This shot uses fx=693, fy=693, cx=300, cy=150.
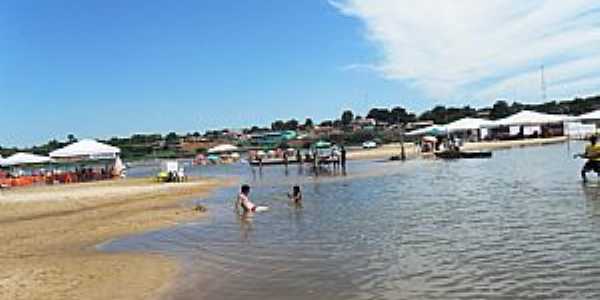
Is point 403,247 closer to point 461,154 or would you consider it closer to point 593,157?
point 593,157

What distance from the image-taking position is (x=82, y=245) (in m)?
17.5

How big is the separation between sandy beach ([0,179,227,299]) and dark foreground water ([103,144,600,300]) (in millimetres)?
822

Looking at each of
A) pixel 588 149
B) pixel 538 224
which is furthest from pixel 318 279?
pixel 588 149

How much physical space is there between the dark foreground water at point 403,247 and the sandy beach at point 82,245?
822mm

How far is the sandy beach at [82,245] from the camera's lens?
11320 millimetres

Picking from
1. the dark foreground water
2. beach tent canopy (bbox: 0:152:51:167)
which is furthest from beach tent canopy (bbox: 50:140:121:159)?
the dark foreground water

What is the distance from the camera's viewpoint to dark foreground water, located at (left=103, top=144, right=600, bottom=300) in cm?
1011

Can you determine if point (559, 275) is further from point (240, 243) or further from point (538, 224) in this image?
point (240, 243)

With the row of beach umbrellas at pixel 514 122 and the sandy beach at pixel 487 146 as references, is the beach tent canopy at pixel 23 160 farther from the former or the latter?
the row of beach umbrellas at pixel 514 122

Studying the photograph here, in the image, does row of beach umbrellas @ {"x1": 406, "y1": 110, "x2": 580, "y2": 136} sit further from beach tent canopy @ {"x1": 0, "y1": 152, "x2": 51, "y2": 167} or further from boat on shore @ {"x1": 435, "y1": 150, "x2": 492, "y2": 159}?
beach tent canopy @ {"x1": 0, "y1": 152, "x2": 51, "y2": 167}

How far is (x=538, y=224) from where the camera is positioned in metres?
15.5

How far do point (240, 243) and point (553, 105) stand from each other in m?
129

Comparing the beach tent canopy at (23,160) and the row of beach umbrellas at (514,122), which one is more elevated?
the row of beach umbrellas at (514,122)

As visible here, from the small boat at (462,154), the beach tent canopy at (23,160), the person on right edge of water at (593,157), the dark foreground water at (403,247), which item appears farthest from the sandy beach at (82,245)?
the small boat at (462,154)
